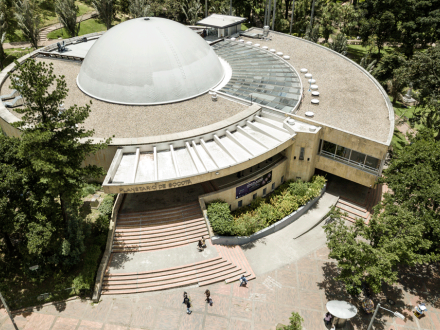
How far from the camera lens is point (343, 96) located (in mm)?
40938

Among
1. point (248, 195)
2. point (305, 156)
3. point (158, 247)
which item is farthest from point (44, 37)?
point (305, 156)

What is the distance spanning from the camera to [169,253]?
30312 mm

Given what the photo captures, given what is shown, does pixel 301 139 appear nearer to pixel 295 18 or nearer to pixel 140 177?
pixel 140 177

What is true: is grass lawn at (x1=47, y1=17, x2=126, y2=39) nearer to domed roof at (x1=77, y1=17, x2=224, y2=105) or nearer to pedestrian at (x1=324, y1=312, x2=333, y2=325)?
domed roof at (x1=77, y1=17, x2=224, y2=105)

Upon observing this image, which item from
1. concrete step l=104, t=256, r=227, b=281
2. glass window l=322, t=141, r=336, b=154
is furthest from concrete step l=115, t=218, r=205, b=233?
glass window l=322, t=141, r=336, b=154

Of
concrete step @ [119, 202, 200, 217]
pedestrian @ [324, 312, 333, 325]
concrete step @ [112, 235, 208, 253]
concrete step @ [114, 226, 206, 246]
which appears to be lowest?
pedestrian @ [324, 312, 333, 325]

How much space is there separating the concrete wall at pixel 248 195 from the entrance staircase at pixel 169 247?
2.11 meters

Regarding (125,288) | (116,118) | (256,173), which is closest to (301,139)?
(256,173)

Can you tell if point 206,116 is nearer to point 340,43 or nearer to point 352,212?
point 352,212

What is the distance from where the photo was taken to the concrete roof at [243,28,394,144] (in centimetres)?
3538

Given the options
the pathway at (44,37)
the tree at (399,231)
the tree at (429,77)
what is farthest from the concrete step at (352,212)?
the pathway at (44,37)

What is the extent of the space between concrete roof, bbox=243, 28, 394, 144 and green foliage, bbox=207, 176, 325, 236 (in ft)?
22.3

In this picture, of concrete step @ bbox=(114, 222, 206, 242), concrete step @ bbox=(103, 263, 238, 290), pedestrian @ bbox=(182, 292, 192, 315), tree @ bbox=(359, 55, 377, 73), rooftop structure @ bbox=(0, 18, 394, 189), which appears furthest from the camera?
tree @ bbox=(359, 55, 377, 73)

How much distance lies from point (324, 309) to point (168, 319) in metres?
12.3
